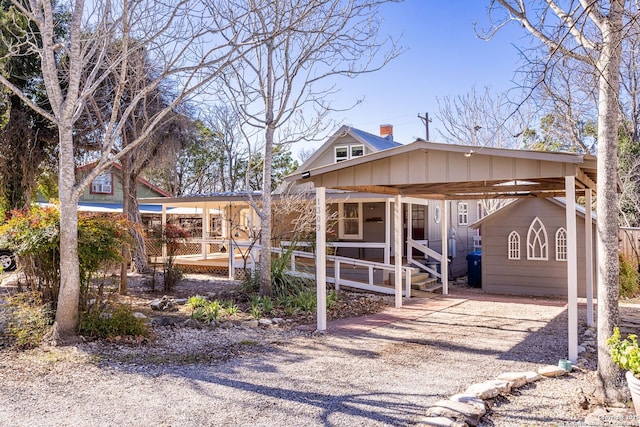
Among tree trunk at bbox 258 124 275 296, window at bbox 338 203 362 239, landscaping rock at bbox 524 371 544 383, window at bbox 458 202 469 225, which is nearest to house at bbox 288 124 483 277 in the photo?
window at bbox 338 203 362 239

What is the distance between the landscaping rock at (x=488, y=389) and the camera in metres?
4.46

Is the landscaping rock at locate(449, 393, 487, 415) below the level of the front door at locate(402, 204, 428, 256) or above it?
below

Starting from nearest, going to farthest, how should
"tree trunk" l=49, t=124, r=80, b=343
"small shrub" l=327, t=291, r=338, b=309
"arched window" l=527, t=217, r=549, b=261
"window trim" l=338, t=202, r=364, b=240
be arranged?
1. "tree trunk" l=49, t=124, r=80, b=343
2. "small shrub" l=327, t=291, r=338, b=309
3. "arched window" l=527, t=217, r=549, b=261
4. "window trim" l=338, t=202, r=364, b=240

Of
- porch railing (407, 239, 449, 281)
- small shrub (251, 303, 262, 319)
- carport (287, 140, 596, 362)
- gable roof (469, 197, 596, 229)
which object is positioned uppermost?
carport (287, 140, 596, 362)

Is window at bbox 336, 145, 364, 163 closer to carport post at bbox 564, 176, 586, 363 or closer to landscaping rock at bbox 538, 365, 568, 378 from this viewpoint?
carport post at bbox 564, 176, 586, 363

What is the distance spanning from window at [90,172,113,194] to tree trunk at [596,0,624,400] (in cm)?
2312

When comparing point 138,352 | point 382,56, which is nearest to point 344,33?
point 382,56

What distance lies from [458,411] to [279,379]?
6.28ft

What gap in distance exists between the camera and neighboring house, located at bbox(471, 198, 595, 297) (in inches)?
472

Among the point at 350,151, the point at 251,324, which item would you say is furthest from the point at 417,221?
the point at 251,324

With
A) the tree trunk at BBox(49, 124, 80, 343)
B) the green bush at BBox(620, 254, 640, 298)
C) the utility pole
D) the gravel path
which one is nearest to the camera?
the gravel path

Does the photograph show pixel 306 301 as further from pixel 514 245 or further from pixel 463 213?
pixel 463 213

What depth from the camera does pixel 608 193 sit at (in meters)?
4.55

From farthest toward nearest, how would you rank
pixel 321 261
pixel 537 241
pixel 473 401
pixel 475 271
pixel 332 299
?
pixel 475 271 → pixel 537 241 → pixel 332 299 → pixel 321 261 → pixel 473 401
